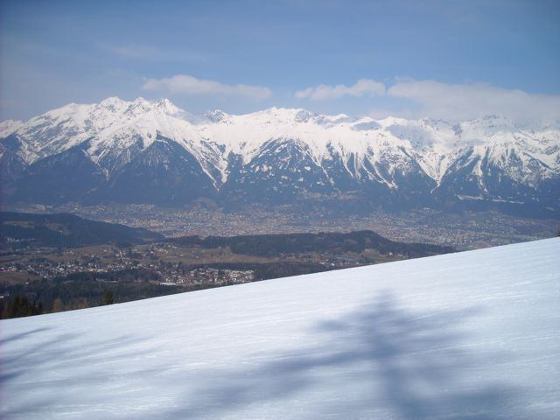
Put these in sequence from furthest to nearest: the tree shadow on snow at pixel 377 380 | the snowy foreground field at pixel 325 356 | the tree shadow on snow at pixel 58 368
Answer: the tree shadow on snow at pixel 58 368 → the snowy foreground field at pixel 325 356 → the tree shadow on snow at pixel 377 380

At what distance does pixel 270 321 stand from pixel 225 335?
0.72 metres

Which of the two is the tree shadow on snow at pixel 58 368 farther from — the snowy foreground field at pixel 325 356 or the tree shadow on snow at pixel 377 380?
the tree shadow on snow at pixel 377 380

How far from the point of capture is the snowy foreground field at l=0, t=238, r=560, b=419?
3.58m

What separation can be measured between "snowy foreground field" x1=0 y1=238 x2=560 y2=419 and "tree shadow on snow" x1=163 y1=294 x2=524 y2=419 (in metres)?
0.01

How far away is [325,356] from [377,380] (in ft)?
3.15

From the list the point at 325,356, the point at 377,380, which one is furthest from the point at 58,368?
the point at 377,380

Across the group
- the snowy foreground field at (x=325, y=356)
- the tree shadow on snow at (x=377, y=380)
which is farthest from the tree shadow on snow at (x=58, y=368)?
the tree shadow on snow at (x=377, y=380)

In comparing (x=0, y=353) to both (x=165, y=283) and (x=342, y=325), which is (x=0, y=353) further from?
(x=165, y=283)

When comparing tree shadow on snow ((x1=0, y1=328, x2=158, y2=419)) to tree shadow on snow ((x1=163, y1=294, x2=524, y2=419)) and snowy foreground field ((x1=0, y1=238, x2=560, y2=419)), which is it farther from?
tree shadow on snow ((x1=163, y1=294, x2=524, y2=419))

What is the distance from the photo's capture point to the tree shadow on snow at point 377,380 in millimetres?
3372

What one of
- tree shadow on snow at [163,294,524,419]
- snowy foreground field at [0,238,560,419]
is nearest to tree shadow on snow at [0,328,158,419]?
snowy foreground field at [0,238,560,419]

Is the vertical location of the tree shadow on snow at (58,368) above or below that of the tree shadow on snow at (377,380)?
below

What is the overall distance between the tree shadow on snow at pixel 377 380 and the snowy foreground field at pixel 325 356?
0.05 ft

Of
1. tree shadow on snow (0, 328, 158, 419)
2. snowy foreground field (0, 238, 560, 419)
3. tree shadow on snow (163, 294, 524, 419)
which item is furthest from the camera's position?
tree shadow on snow (0, 328, 158, 419)
